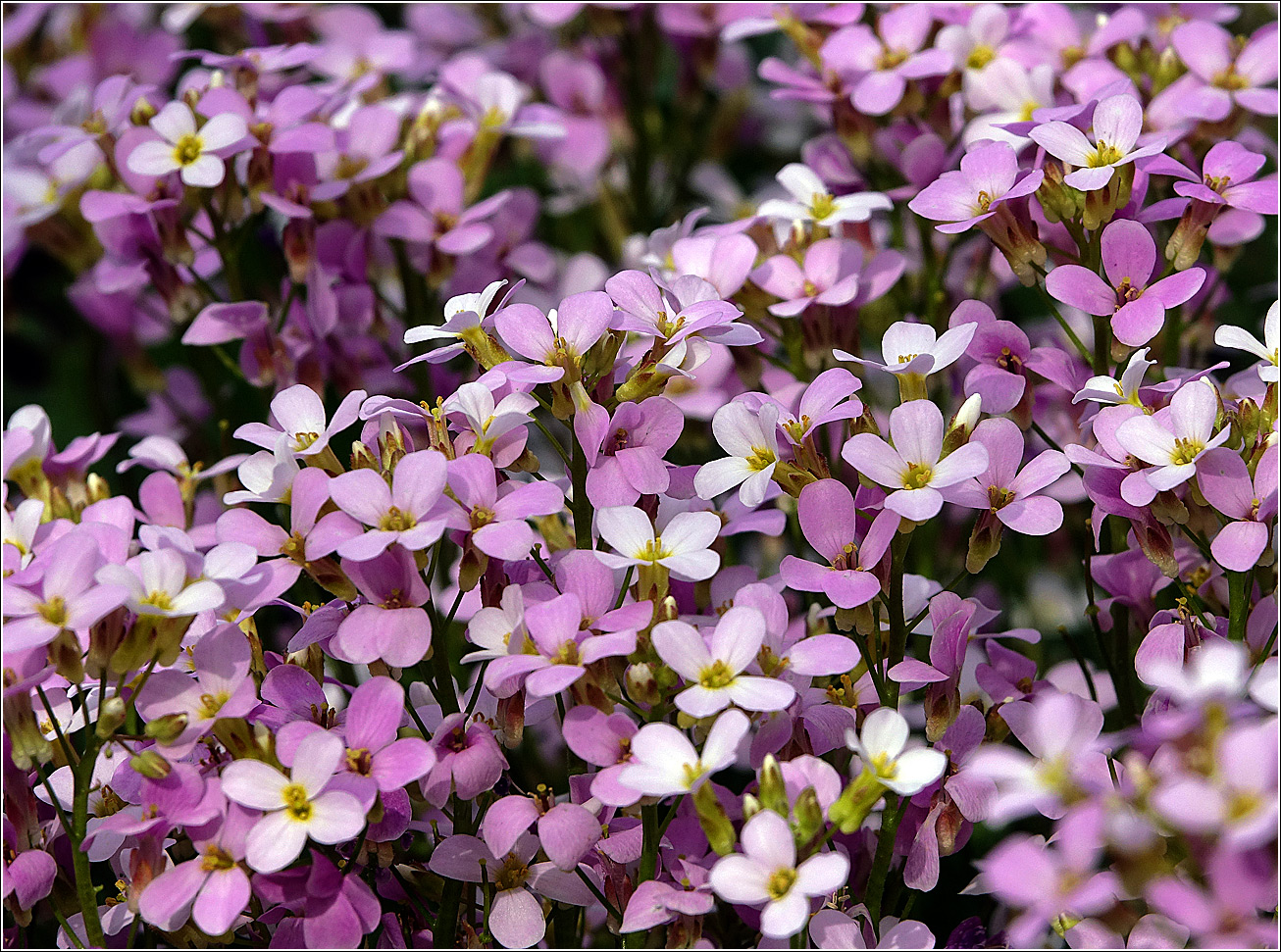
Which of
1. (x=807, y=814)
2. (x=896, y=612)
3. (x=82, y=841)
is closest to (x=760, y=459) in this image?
(x=896, y=612)

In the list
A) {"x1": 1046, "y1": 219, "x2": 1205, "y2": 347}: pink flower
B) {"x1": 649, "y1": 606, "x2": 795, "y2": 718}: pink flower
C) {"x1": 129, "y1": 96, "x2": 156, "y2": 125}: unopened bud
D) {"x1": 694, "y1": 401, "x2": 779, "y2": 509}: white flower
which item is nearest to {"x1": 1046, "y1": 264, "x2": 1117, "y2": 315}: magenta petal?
{"x1": 1046, "y1": 219, "x2": 1205, "y2": 347}: pink flower

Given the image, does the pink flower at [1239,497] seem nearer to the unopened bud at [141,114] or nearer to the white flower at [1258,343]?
the white flower at [1258,343]

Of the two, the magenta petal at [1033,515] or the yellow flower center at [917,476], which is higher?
the yellow flower center at [917,476]

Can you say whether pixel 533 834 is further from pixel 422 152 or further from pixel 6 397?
pixel 6 397

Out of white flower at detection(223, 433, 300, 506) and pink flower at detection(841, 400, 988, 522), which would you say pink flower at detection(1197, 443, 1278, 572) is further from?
white flower at detection(223, 433, 300, 506)

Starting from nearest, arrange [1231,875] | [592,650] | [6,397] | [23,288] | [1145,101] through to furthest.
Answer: [1231,875], [592,650], [1145,101], [6,397], [23,288]

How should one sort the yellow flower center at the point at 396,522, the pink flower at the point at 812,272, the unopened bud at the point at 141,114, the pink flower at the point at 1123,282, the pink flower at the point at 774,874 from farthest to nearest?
the unopened bud at the point at 141,114
the pink flower at the point at 812,272
the pink flower at the point at 1123,282
the yellow flower center at the point at 396,522
the pink flower at the point at 774,874

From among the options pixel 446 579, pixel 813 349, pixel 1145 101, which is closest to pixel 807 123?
pixel 1145 101

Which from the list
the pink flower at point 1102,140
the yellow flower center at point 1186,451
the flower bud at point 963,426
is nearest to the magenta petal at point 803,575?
the flower bud at point 963,426
